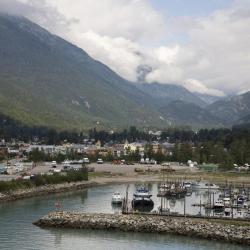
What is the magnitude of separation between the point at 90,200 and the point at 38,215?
19842 millimetres

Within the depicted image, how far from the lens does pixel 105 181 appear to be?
125500 millimetres

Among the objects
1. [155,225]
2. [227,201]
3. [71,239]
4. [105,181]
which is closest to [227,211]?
[227,201]

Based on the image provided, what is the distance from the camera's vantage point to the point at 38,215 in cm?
7312

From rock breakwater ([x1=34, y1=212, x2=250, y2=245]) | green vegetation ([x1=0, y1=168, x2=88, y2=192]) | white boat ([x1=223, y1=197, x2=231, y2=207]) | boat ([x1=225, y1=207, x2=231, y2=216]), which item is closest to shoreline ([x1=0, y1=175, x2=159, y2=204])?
green vegetation ([x1=0, y1=168, x2=88, y2=192])

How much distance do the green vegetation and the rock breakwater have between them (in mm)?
25189

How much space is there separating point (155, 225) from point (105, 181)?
6545 centimetres

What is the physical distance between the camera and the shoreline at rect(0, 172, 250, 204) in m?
88.5

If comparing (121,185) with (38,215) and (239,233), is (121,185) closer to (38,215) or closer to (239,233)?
(38,215)

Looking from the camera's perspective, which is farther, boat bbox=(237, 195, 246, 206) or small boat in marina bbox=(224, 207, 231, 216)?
boat bbox=(237, 195, 246, 206)

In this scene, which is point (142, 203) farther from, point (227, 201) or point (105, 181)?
point (105, 181)

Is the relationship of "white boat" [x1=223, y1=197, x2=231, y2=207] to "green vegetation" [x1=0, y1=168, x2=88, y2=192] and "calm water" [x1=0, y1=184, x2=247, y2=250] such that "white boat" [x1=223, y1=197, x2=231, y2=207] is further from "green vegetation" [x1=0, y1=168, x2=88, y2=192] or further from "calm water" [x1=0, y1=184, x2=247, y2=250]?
"green vegetation" [x1=0, y1=168, x2=88, y2=192]

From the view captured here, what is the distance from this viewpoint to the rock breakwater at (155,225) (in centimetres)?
5666

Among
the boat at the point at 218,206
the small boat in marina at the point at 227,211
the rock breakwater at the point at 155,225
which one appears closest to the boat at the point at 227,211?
the small boat in marina at the point at 227,211

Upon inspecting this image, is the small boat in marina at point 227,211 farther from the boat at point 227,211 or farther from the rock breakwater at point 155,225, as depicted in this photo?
the rock breakwater at point 155,225
